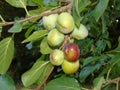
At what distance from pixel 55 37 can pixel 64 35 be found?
2 centimetres

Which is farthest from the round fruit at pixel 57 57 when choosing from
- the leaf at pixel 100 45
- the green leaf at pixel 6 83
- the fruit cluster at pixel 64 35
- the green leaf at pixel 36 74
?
the leaf at pixel 100 45

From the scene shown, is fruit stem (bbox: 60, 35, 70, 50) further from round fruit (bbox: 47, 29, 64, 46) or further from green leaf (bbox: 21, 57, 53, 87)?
green leaf (bbox: 21, 57, 53, 87)

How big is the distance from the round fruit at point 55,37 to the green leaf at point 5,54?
18 cm

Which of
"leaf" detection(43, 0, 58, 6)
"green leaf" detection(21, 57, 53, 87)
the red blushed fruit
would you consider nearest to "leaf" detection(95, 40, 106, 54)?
"leaf" detection(43, 0, 58, 6)

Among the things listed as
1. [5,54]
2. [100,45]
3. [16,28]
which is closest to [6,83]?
[5,54]

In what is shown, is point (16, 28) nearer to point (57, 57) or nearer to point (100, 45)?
point (57, 57)

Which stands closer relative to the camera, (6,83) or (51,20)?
(51,20)

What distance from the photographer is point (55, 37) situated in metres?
0.82

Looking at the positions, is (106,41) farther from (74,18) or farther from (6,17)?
(6,17)

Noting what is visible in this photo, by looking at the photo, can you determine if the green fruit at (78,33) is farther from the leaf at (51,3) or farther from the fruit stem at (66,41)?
the leaf at (51,3)

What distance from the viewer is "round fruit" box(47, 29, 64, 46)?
0.82 m

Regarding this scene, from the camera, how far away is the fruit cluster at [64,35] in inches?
32.0

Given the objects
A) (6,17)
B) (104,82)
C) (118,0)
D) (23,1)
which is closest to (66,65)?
(104,82)

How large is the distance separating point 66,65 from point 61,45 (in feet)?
0.15
